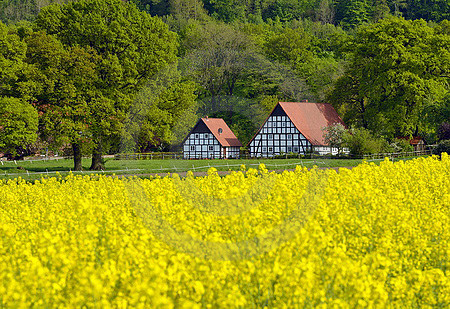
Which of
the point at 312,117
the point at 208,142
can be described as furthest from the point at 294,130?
the point at 208,142

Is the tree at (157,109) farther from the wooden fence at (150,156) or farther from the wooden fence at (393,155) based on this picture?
the wooden fence at (150,156)

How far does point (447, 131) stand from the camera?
5109 cm

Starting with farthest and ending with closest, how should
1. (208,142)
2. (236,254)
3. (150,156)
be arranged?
(208,142), (150,156), (236,254)

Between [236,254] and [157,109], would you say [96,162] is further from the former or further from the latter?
[236,254]

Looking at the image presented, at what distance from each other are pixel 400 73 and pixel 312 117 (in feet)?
47.1

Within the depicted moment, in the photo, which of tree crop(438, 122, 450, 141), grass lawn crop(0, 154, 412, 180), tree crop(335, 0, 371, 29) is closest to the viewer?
grass lawn crop(0, 154, 412, 180)

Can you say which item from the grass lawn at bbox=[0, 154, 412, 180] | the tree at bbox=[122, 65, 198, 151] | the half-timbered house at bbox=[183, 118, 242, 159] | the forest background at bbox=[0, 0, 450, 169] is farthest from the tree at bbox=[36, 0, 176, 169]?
the half-timbered house at bbox=[183, 118, 242, 159]

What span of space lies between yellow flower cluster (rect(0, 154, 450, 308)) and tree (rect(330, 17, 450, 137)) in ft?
146

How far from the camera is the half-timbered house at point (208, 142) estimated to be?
7200cm

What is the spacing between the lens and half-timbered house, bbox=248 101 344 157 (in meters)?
66.2

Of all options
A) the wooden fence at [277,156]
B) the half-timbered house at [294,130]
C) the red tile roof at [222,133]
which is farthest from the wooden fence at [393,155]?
the red tile roof at [222,133]

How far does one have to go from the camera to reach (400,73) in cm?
5569

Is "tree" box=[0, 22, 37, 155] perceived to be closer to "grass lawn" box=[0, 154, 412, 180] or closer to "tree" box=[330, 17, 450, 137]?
"grass lawn" box=[0, 154, 412, 180]

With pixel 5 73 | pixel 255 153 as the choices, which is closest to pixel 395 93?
pixel 255 153
